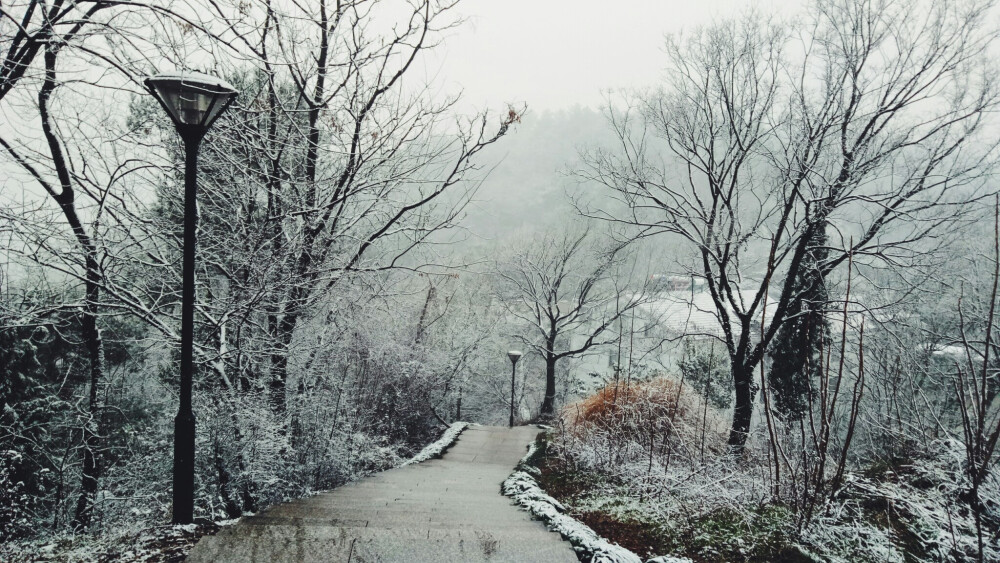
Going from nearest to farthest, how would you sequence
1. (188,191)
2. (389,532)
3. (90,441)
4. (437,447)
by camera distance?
(389,532)
(188,191)
(90,441)
(437,447)

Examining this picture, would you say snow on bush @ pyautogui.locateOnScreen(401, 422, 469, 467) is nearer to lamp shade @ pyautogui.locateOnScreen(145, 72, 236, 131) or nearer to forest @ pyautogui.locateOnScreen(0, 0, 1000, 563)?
forest @ pyautogui.locateOnScreen(0, 0, 1000, 563)

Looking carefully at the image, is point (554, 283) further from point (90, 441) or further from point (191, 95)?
point (191, 95)

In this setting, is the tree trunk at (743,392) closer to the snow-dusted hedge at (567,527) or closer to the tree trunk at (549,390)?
the snow-dusted hedge at (567,527)

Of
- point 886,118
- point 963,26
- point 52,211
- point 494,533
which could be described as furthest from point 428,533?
point 963,26

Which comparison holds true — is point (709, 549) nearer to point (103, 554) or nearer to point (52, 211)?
point (103, 554)

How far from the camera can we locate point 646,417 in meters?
8.14

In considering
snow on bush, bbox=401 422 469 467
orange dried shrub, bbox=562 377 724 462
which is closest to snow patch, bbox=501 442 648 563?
orange dried shrub, bbox=562 377 724 462

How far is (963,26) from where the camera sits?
28.5 feet

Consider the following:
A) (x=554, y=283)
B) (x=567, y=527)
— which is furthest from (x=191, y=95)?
(x=554, y=283)

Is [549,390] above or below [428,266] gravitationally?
below

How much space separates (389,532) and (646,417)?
549cm

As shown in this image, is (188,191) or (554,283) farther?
(554,283)

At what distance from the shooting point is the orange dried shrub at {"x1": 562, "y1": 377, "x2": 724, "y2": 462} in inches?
292

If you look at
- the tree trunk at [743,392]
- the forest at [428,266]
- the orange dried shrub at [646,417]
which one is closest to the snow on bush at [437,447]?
the forest at [428,266]
